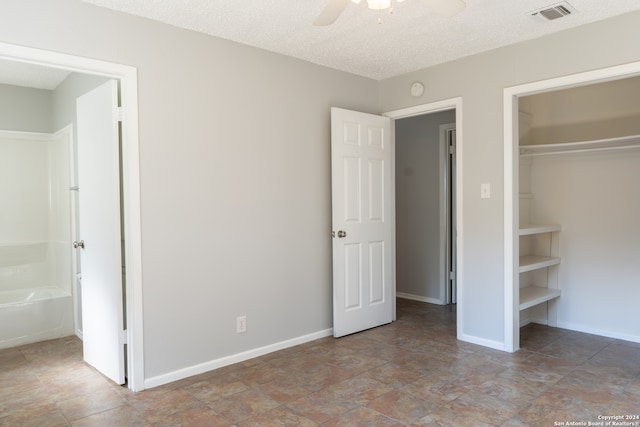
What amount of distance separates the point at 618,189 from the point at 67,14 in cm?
434

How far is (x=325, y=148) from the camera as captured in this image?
13.0 feet

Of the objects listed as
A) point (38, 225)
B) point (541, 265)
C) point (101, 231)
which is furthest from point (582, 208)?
point (38, 225)

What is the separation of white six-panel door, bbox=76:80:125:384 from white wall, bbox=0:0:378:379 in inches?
8.4

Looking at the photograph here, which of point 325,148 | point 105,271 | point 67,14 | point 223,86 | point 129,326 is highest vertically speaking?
point 67,14

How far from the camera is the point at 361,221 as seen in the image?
13.3 feet

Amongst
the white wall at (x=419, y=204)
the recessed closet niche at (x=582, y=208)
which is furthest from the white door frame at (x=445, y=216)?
the recessed closet niche at (x=582, y=208)

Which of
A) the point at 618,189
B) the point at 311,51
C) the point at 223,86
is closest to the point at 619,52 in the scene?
the point at 618,189

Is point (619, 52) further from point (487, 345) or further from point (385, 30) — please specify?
point (487, 345)

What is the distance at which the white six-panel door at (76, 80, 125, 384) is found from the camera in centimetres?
295

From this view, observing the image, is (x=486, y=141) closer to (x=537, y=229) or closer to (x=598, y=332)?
(x=537, y=229)

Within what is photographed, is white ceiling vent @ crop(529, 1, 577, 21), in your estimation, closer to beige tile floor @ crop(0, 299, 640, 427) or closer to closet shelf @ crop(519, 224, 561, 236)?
closet shelf @ crop(519, 224, 561, 236)

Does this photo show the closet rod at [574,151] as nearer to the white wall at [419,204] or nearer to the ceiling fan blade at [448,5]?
the white wall at [419,204]

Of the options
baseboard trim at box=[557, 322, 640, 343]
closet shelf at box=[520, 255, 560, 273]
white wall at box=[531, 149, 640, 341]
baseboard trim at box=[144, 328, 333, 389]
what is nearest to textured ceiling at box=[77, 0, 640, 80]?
white wall at box=[531, 149, 640, 341]

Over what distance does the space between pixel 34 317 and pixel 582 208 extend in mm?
5065
